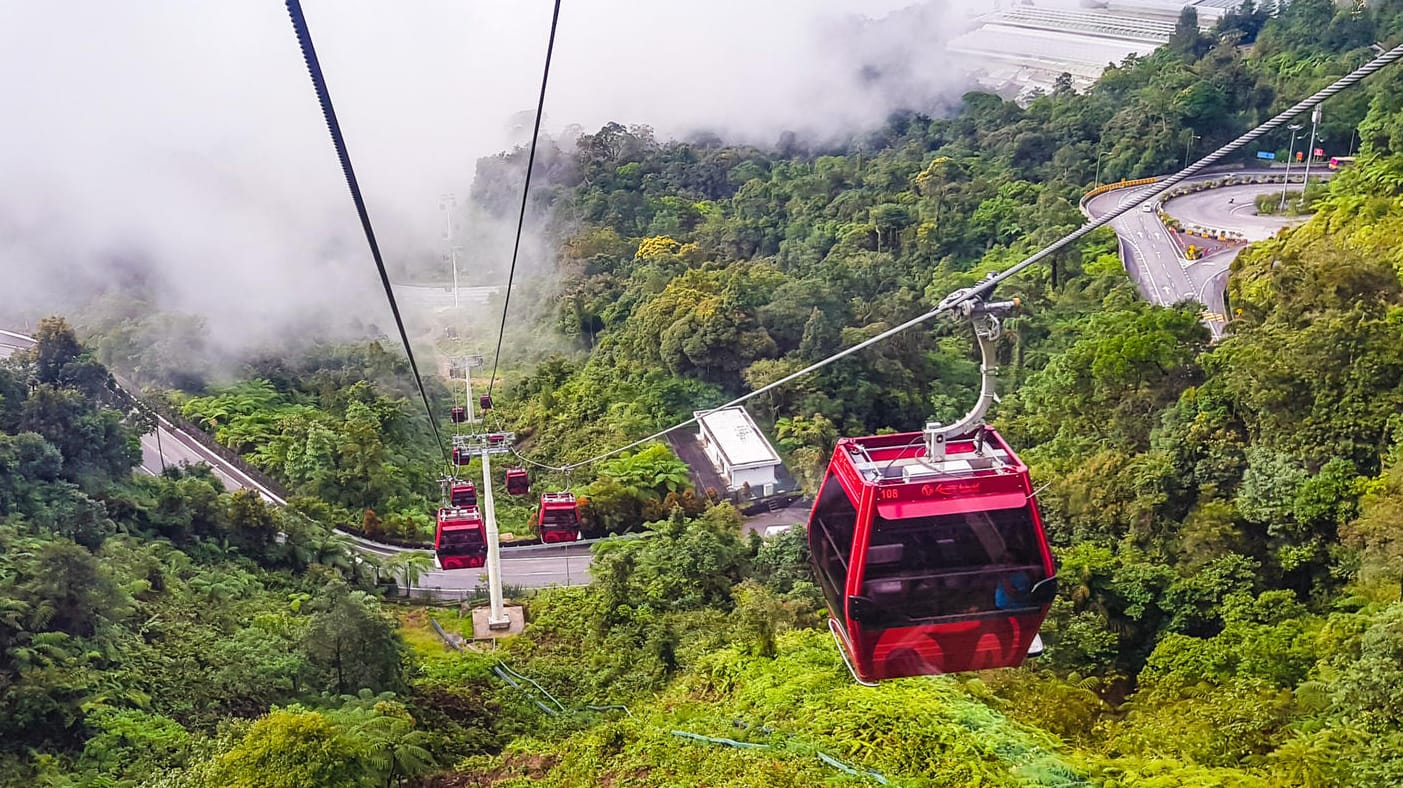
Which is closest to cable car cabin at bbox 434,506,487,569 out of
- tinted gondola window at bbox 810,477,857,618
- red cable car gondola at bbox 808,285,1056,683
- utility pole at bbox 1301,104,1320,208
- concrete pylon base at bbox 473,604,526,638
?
concrete pylon base at bbox 473,604,526,638

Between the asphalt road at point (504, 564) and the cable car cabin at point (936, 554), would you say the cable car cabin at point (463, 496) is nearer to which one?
the asphalt road at point (504, 564)

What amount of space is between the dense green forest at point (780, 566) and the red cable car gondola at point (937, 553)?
8.77ft

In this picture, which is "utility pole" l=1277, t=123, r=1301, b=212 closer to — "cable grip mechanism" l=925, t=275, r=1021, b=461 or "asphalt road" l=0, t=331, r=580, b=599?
"asphalt road" l=0, t=331, r=580, b=599

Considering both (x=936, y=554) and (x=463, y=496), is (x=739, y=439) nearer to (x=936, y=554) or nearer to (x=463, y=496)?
(x=463, y=496)

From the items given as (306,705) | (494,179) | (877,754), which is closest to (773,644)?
(877,754)

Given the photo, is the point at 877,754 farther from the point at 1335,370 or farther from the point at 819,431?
the point at 819,431

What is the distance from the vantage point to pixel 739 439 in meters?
21.8

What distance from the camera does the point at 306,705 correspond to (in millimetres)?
12227

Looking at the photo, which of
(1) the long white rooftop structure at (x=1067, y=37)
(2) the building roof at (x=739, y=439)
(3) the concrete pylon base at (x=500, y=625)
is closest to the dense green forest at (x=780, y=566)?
(3) the concrete pylon base at (x=500, y=625)

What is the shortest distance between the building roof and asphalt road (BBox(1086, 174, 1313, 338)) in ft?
27.4

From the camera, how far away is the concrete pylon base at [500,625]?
1606cm

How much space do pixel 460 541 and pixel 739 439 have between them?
9310 millimetres

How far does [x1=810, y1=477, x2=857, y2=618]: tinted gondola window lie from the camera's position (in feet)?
18.5

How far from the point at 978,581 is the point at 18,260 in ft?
121
